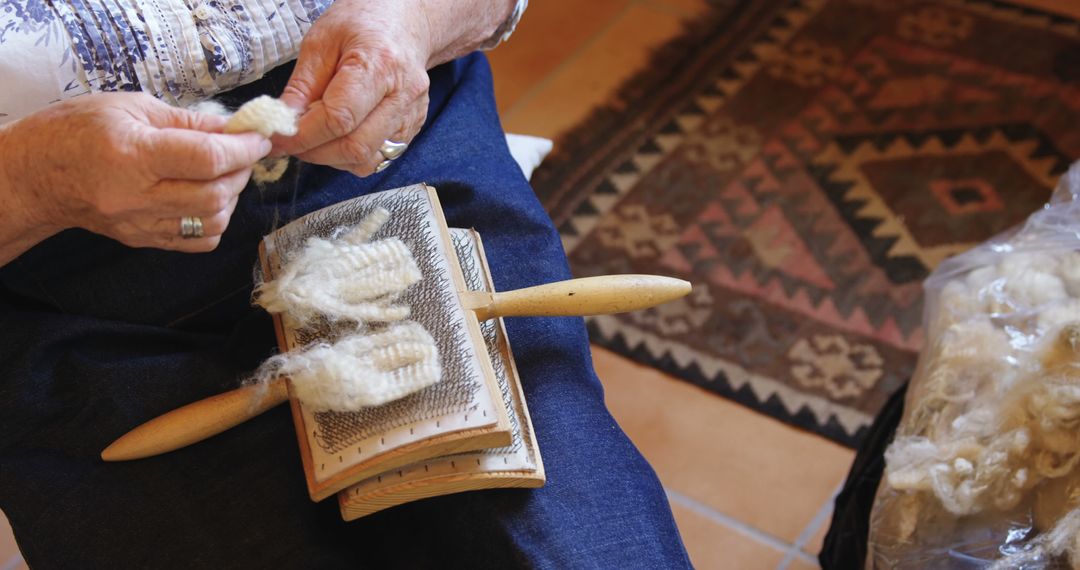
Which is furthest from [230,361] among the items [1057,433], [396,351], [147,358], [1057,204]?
[1057,204]

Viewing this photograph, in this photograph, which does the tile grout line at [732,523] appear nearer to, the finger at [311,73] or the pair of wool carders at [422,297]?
the pair of wool carders at [422,297]

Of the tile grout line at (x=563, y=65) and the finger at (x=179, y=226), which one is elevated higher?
the finger at (x=179, y=226)

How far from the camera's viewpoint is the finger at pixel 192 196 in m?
0.66

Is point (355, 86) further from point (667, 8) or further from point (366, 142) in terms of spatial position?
point (667, 8)

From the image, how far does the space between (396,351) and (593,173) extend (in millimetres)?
1177

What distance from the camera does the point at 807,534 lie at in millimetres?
1321

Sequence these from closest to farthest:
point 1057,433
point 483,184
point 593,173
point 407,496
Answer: point 407,496 → point 1057,433 → point 483,184 → point 593,173

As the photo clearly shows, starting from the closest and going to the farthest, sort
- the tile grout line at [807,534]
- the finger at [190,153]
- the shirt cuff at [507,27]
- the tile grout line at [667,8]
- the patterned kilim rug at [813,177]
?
the finger at [190,153]
the shirt cuff at [507,27]
the tile grout line at [807,534]
the patterned kilim rug at [813,177]
the tile grout line at [667,8]

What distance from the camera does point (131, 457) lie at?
0.71 meters

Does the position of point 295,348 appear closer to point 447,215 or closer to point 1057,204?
point 447,215

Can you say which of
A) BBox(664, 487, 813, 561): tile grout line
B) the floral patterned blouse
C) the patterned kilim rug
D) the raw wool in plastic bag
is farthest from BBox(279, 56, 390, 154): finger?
the patterned kilim rug

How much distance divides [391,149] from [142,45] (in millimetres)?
223

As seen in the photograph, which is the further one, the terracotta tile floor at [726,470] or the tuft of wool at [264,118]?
the terracotta tile floor at [726,470]

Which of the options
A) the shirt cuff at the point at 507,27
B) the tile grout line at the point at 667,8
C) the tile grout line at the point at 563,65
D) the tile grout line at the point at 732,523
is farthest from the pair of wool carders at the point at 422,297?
the tile grout line at the point at 667,8
